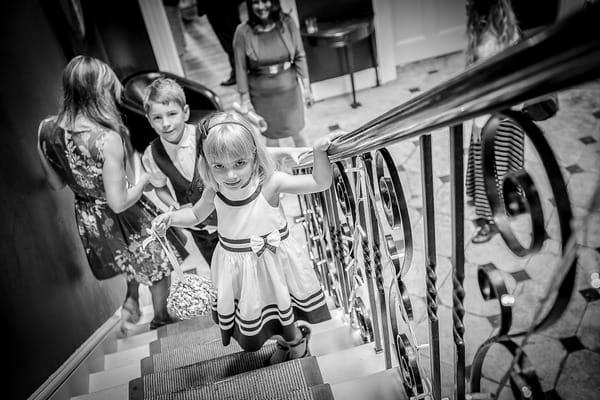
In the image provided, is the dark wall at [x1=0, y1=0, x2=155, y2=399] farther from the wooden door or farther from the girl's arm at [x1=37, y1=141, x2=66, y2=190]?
the wooden door

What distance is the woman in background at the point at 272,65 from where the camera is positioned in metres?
4.30

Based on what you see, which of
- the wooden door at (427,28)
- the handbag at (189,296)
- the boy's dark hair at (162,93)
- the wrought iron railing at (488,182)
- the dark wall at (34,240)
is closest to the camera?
the wrought iron railing at (488,182)

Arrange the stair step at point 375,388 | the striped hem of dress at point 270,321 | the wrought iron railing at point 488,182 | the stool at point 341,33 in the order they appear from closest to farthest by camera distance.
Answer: the wrought iron railing at point 488,182, the stair step at point 375,388, the striped hem of dress at point 270,321, the stool at point 341,33

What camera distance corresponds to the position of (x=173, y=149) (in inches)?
107

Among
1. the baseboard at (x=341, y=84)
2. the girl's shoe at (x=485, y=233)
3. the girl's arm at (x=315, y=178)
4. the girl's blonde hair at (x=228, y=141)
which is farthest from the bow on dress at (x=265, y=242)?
the baseboard at (x=341, y=84)

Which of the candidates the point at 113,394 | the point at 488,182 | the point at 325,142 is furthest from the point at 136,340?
the point at 488,182

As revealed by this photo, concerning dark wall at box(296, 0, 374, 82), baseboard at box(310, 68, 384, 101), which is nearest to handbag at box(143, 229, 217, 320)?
dark wall at box(296, 0, 374, 82)

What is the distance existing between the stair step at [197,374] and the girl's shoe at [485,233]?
204cm

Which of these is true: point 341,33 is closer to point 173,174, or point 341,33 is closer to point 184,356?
point 173,174

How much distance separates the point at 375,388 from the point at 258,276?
2.21 feet

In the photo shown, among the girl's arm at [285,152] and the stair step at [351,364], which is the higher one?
the girl's arm at [285,152]

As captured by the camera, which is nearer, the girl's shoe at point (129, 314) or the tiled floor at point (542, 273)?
the tiled floor at point (542, 273)

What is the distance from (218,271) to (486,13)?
223cm

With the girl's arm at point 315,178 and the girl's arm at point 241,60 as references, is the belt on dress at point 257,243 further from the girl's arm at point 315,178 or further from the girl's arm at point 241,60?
the girl's arm at point 241,60
